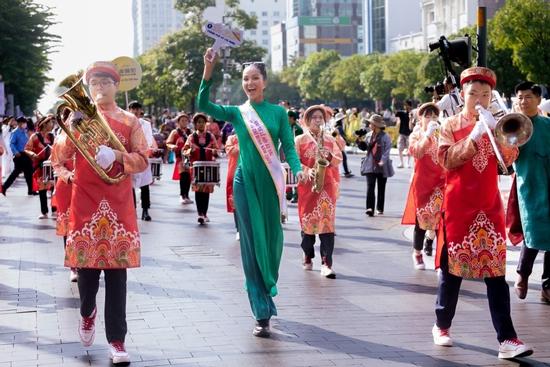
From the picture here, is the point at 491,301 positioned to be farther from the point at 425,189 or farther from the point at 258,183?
the point at 425,189

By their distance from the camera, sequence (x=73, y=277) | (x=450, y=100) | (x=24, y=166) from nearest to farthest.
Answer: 1. (x=73, y=277)
2. (x=450, y=100)
3. (x=24, y=166)

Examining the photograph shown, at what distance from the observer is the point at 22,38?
121 feet

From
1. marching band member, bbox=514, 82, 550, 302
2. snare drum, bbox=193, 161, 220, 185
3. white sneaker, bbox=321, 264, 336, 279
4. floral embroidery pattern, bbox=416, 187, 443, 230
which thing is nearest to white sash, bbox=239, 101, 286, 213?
marching band member, bbox=514, 82, 550, 302

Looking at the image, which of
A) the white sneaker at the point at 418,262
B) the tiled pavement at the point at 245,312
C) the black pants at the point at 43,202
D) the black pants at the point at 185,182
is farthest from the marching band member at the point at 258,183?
the black pants at the point at 185,182

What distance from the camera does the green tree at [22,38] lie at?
119 feet

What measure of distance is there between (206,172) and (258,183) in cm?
918

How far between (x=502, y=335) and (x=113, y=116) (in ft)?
9.44

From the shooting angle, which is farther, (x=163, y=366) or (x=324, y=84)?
(x=324, y=84)

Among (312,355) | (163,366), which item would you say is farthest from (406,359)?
(163,366)

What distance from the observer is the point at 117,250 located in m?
6.93

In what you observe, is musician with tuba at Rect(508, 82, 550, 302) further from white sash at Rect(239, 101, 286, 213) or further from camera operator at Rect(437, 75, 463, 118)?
white sash at Rect(239, 101, 286, 213)

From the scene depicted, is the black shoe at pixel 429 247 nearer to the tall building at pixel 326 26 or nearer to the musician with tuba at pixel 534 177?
the musician with tuba at pixel 534 177

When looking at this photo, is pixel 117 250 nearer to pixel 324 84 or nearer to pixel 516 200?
pixel 516 200

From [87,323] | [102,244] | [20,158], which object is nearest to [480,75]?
[102,244]
